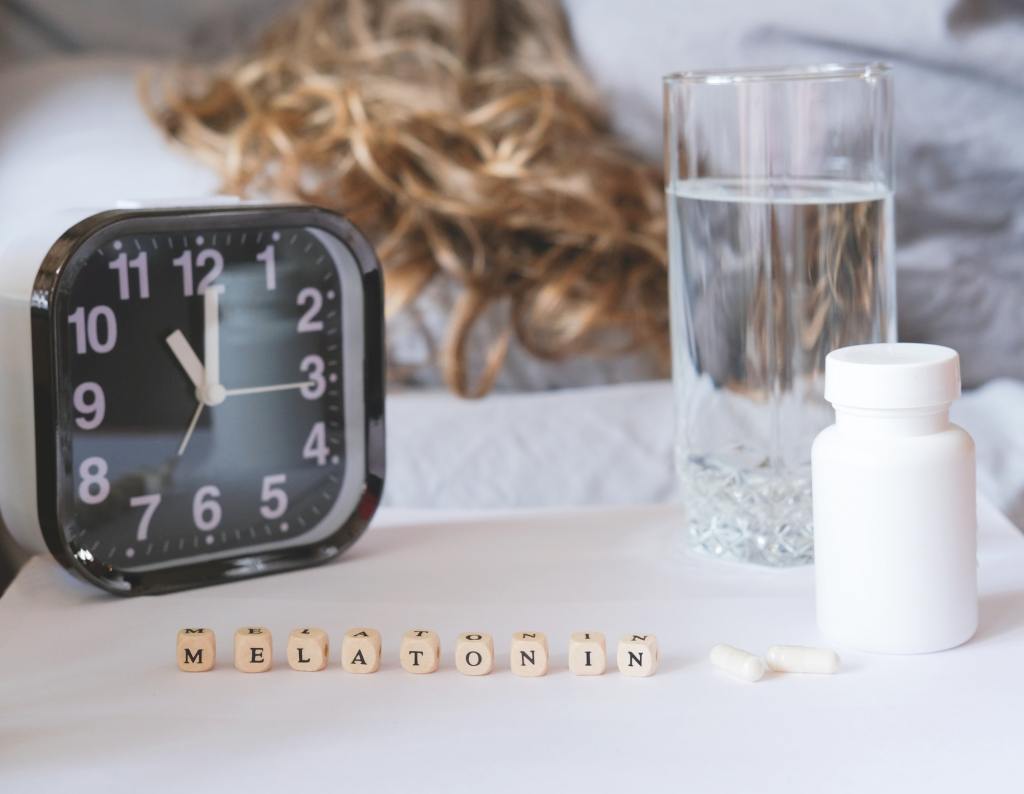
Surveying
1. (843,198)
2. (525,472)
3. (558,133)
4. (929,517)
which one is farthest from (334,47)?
(929,517)

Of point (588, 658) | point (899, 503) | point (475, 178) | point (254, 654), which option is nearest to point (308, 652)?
point (254, 654)

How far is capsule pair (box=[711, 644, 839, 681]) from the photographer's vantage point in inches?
22.3

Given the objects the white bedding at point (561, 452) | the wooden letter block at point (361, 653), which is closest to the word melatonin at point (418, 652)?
the wooden letter block at point (361, 653)

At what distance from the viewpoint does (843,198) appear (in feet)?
2.30

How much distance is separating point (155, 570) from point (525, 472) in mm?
281

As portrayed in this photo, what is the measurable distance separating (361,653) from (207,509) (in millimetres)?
168

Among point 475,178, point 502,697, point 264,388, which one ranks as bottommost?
point 502,697

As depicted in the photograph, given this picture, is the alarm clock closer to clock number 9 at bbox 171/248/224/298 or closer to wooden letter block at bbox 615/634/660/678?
clock number 9 at bbox 171/248/224/298

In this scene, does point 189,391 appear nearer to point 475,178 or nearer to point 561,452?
point 561,452

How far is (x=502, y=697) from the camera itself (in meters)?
0.56

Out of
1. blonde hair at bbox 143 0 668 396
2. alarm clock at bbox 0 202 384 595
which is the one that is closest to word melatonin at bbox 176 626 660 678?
alarm clock at bbox 0 202 384 595

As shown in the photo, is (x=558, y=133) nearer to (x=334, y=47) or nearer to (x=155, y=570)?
(x=334, y=47)

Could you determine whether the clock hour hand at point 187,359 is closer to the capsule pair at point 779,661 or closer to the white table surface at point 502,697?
the white table surface at point 502,697

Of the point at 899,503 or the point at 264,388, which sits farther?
the point at 264,388
